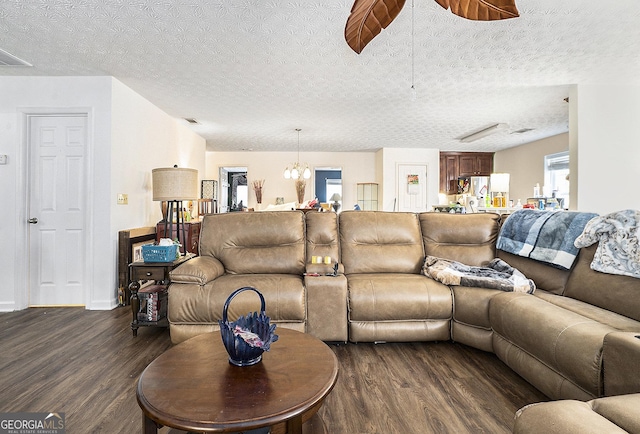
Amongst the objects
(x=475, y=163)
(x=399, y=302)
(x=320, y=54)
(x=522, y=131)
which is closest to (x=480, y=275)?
(x=399, y=302)

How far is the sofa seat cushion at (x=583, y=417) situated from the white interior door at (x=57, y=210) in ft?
14.0

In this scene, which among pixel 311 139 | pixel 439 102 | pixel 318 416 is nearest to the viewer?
pixel 318 416

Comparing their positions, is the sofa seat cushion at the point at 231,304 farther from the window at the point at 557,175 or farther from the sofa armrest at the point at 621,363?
the window at the point at 557,175

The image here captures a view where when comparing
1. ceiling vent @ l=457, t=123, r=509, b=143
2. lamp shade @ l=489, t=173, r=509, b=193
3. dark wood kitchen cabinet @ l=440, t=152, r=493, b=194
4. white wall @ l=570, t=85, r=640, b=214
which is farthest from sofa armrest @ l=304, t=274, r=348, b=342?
dark wood kitchen cabinet @ l=440, t=152, r=493, b=194

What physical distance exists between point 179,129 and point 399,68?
396 cm

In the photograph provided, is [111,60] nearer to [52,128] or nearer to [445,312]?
[52,128]

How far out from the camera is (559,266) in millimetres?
2359

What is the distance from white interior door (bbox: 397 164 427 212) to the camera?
8312 mm

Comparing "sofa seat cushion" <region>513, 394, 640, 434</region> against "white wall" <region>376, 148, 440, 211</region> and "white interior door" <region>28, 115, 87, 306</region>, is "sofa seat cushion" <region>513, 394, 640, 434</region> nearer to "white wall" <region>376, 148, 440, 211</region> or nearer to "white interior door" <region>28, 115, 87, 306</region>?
"white interior door" <region>28, 115, 87, 306</region>

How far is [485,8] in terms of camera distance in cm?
144

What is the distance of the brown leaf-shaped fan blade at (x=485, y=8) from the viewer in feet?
4.61

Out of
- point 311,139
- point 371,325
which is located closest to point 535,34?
point 371,325

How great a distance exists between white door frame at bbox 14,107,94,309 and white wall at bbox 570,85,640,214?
5.80 metres

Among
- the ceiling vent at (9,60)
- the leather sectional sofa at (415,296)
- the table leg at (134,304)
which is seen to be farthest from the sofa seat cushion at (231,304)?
the ceiling vent at (9,60)
